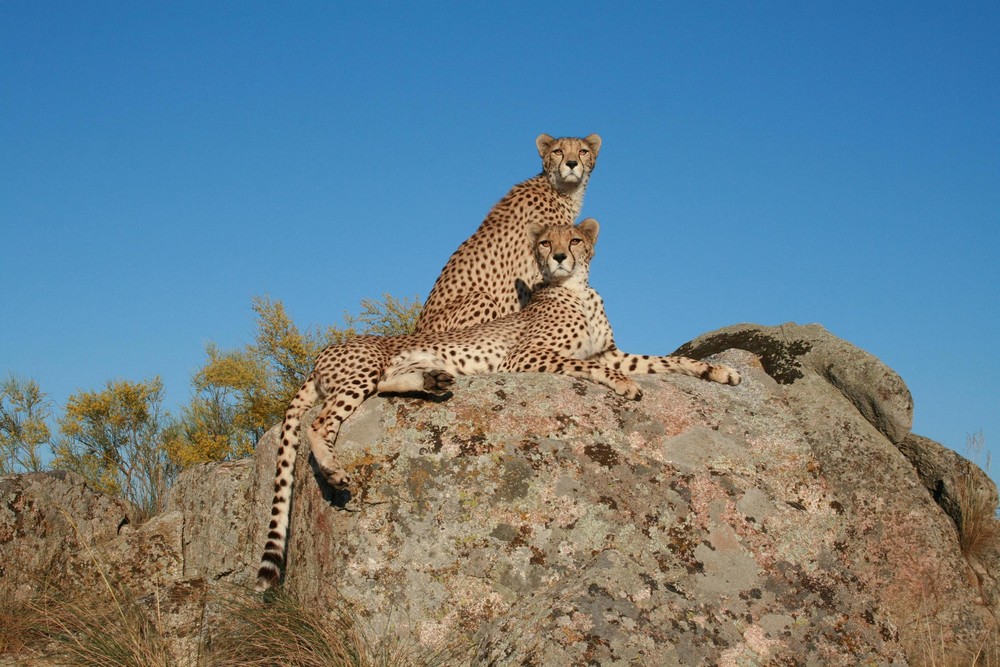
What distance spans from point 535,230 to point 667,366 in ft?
5.19

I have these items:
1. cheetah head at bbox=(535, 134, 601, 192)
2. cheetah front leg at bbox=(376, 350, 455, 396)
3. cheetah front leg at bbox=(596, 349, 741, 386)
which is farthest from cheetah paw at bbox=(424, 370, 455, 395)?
cheetah head at bbox=(535, 134, 601, 192)

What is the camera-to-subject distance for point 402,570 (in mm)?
5039

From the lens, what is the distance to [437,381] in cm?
552

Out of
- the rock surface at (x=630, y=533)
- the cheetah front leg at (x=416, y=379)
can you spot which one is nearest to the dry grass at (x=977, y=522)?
the rock surface at (x=630, y=533)

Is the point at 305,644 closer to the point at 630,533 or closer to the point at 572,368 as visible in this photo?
the point at 630,533

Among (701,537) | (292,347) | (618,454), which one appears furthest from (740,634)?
(292,347)

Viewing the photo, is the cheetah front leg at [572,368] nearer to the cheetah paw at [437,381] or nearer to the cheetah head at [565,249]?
the cheetah head at [565,249]

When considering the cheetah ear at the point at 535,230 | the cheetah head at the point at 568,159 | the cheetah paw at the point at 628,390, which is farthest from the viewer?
the cheetah head at the point at 568,159

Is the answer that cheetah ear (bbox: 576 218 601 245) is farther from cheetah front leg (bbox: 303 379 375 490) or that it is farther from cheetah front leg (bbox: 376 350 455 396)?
cheetah front leg (bbox: 303 379 375 490)

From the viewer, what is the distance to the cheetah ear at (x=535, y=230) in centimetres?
775

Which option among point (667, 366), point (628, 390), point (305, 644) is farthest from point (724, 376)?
point (305, 644)

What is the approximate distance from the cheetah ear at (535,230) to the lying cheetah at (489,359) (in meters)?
0.01

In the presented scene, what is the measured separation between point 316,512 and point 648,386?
217 cm

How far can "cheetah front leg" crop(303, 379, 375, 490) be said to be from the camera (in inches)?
206
